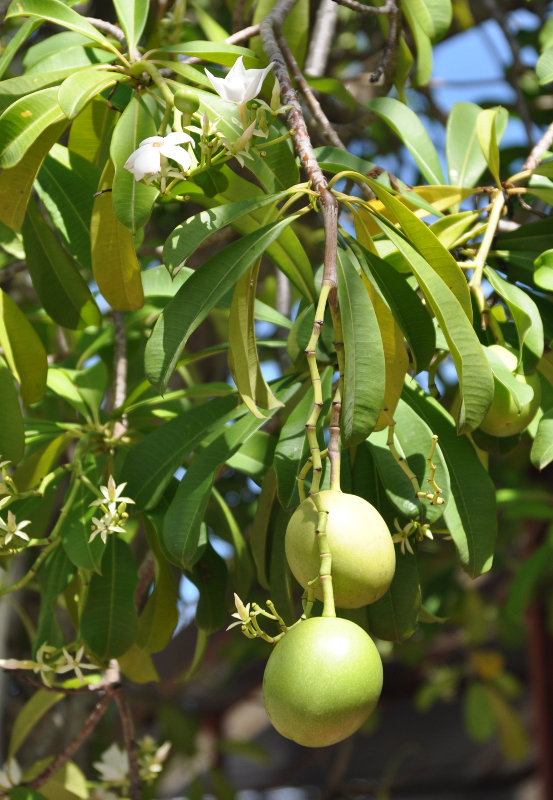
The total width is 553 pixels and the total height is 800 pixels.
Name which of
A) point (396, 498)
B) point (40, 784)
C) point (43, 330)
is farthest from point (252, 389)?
point (43, 330)

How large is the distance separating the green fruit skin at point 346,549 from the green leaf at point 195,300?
19 centimetres

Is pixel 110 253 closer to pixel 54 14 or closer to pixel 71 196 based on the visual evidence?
pixel 71 196

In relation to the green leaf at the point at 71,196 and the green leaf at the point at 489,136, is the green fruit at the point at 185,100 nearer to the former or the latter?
the green leaf at the point at 71,196

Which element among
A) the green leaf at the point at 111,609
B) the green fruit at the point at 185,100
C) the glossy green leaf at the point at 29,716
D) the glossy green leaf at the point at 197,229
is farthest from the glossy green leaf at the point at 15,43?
the glossy green leaf at the point at 29,716

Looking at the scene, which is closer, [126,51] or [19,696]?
[126,51]

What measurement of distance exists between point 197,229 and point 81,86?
0.74ft

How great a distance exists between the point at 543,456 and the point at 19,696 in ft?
4.24

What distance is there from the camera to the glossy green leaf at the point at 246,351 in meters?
0.80

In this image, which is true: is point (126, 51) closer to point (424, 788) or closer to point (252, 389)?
point (252, 389)

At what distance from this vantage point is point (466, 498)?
908mm

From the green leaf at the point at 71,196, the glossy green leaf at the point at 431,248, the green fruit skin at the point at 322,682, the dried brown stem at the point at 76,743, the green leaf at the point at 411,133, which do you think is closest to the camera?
the green fruit skin at the point at 322,682

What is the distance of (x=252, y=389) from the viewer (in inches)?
31.2

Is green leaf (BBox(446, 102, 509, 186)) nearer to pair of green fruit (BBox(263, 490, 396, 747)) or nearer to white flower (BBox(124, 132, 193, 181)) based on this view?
white flower (BBox(124, 132, 193, 181))

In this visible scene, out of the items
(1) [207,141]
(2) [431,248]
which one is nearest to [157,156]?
(1) [207,141]
